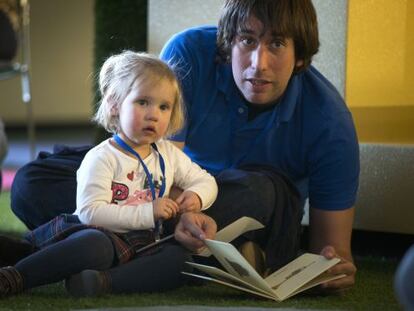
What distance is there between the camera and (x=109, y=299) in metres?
1.33

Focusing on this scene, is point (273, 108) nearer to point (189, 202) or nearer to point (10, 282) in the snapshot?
point (189, 202)

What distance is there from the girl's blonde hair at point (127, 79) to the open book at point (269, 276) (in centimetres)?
30

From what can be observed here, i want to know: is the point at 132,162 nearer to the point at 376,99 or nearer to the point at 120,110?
the point at 120,110

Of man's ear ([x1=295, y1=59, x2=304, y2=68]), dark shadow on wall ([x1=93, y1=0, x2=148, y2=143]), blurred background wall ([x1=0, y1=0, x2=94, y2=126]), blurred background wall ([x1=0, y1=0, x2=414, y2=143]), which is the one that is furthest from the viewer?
blurred background wall ([x1=0, y1=0, x2=94, y2=126])

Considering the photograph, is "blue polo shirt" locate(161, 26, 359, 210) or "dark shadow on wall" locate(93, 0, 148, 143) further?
"dark shadow on wall" locate(93, 0, 148, 143)

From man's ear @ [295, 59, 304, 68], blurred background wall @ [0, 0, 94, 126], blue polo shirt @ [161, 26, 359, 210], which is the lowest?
blurred background wall @ [0, 0, 94, 126]

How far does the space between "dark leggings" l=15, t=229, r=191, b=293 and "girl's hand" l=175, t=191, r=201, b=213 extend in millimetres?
69

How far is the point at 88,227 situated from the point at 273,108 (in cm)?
47

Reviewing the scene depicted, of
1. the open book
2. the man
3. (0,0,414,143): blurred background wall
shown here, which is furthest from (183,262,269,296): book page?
(0,0,414,143): blurred background wall

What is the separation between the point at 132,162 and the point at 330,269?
39 centimetres

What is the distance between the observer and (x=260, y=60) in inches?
61.1

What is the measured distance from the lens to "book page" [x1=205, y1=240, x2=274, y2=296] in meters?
1.31

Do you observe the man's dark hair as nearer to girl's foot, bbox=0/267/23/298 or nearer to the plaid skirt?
the plaid skirt

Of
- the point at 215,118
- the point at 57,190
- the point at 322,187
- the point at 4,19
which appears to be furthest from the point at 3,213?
the point at 4,19
